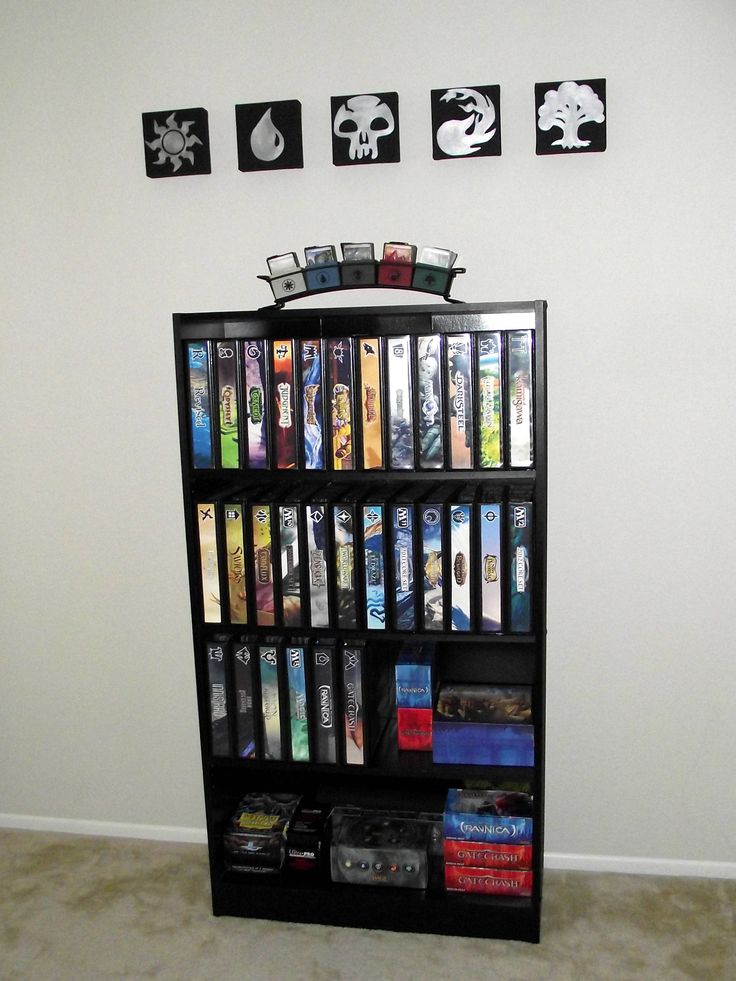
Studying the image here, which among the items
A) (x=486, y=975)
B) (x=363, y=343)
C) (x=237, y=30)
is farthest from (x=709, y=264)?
(x=486, y=975)

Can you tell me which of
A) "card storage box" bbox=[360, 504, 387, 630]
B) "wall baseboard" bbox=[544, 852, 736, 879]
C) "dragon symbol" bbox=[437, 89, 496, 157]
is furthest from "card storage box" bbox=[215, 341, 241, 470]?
"wall baseboard" bbox=[544, 852, 736, 879]

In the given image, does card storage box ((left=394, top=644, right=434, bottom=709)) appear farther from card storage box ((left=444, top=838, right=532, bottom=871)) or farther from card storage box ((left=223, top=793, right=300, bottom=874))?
card storage box ((left=223, top=793, right=300, bottom=874))

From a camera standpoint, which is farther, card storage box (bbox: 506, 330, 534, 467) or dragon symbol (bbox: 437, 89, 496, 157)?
dragon symbol (bbox: 437, 89, 496, 157)

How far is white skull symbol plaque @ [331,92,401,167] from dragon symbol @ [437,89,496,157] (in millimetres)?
128

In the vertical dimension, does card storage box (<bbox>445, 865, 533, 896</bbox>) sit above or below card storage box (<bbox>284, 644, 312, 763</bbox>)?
below

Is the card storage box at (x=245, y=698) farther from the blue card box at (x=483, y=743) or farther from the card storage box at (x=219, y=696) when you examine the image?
the blue card box at (x=483, y=743)

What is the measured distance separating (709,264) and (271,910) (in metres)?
2.06

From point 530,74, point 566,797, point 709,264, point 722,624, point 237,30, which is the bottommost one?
point 566,797

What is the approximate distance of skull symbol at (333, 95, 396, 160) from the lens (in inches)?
90.0

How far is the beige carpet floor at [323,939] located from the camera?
215cm

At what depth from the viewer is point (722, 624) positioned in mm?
2381

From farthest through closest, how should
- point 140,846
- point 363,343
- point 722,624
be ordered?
point 140,846 → point 722,624 → point 363,343

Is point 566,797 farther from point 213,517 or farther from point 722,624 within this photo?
point 213,517

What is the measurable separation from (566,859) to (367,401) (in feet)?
4.86
